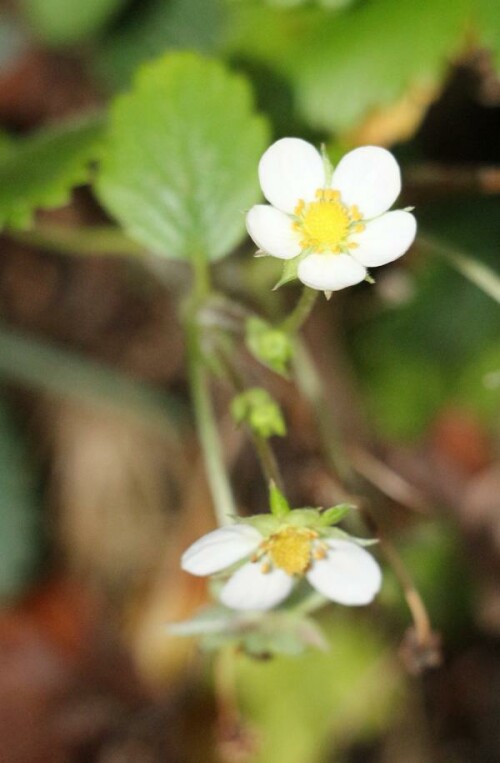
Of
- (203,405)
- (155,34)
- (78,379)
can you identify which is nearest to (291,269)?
(203,405)

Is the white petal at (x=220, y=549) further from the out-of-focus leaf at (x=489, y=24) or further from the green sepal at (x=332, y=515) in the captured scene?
the out-of-focus leaf at (x=489, y=24)

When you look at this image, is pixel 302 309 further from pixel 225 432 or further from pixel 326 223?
pixel 225 432

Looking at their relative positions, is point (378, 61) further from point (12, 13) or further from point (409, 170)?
point (12, 13)

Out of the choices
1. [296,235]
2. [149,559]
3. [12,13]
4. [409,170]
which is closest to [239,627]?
[296,235]

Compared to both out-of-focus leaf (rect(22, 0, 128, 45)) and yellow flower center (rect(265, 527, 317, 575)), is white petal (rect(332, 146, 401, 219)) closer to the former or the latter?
yellow flower center (rect(265, 527, 317, 575))

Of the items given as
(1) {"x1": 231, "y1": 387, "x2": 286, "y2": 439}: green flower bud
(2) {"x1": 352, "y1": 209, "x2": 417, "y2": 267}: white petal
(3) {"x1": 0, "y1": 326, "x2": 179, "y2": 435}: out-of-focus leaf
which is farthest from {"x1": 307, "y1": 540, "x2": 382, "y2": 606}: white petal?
(3) {"x1": 0, "y1": 326, "x2": 179, "y2": 435}: out-of-focus leaf

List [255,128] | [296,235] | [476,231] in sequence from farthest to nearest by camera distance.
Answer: [476,231] < [255,128] < [296,235]

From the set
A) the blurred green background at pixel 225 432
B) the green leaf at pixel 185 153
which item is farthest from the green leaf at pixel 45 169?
the blurred green background at pixel 225 432
